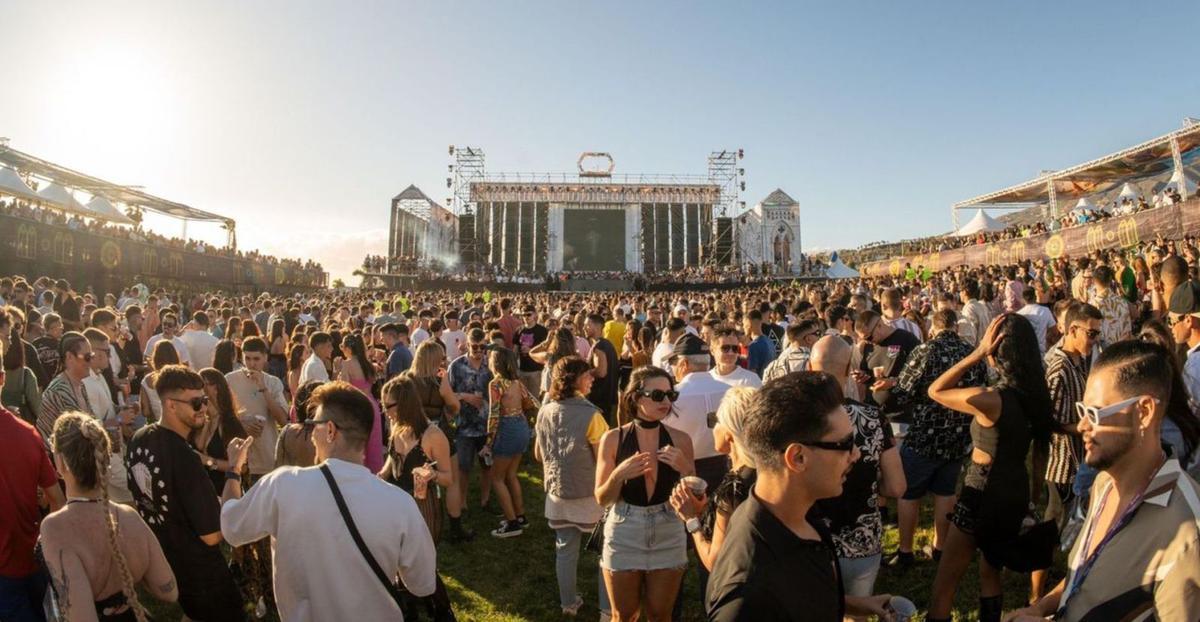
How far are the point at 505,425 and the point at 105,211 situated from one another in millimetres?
27464

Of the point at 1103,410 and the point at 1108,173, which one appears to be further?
the point at 1108,173

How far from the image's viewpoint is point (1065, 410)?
154 inches

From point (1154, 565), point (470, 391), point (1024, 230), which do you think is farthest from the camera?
point (1024, 230)

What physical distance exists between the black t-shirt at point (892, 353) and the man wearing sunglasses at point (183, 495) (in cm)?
435

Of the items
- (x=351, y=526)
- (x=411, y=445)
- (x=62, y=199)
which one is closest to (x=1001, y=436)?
(x=351, y=526)

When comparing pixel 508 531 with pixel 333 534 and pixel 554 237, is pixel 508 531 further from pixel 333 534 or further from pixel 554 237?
pixel 554 237

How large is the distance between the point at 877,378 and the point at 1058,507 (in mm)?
1360

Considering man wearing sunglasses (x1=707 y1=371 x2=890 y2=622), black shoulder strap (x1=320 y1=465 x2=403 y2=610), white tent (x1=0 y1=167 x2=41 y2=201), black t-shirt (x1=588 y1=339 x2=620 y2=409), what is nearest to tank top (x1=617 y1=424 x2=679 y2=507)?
black shoulder strap (x1=320 y1=465 x2=403 y2=610)

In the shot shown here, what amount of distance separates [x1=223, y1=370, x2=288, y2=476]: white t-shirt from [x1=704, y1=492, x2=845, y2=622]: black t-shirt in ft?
14.5

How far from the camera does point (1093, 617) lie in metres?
1.74

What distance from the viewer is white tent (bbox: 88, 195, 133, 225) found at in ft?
81.8

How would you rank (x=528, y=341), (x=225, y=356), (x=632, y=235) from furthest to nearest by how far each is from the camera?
(x=632, y=235) → (x=528, y=341) → (x=225, y=356)

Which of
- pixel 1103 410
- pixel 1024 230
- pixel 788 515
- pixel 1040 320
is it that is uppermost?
pixel 1024 230

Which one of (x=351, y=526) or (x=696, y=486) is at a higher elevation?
(x=696, y=486)
